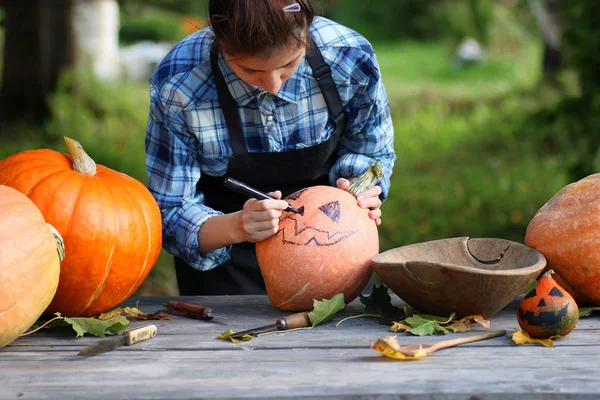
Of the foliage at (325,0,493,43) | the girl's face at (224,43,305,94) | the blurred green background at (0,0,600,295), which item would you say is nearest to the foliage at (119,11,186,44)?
the blurred green background at (0,0,600,295)

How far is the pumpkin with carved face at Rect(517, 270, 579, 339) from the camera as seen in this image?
6.19 feet

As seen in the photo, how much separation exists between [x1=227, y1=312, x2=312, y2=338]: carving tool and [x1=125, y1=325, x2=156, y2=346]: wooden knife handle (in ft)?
0.67

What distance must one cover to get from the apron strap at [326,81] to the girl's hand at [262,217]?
0.50 meters

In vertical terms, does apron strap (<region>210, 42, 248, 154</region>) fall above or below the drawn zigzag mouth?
above

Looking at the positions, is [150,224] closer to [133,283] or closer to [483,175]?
[133,283]

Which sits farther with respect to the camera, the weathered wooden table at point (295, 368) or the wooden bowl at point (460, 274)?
the wooden bowl at point (460, 274)

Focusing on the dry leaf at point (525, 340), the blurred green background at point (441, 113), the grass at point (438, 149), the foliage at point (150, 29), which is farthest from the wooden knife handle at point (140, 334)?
the foliage at point (150, 29)

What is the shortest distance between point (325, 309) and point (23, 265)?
30.3 inches

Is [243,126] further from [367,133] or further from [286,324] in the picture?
[286,324]

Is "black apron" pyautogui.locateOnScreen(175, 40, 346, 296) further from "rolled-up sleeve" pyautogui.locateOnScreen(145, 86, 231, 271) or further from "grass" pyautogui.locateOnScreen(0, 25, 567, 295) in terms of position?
"grass" pyautogui.locateOnScreen(0, 25, 567, 295)

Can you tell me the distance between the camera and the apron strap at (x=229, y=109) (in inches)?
100

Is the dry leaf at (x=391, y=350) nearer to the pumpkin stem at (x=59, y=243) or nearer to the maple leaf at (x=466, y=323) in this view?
the maple leaf at (x=466, y=323)

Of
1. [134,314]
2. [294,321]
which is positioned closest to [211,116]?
[134,314]

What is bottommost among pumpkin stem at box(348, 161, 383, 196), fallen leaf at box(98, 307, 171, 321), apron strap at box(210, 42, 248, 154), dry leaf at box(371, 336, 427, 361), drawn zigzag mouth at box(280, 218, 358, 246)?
fallen leaf at box(98, 307, 171, 321)
